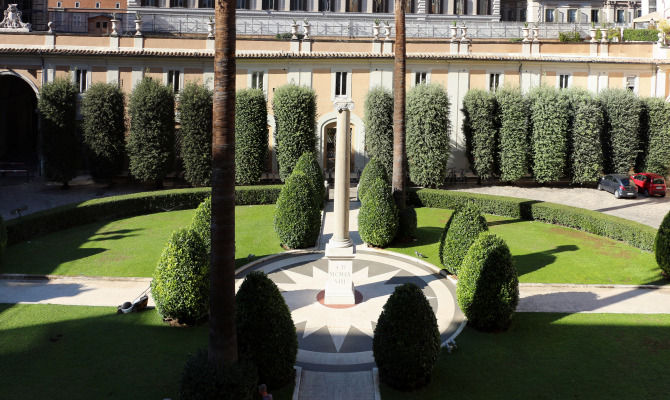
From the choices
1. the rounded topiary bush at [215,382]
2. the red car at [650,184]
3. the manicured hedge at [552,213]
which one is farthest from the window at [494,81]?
the rounded topiary bush at [215,382]

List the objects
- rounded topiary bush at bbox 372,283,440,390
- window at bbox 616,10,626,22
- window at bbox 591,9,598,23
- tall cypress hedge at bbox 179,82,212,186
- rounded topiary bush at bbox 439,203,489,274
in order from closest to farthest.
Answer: rounded topiary bush at bbox 372,283,440,390
rounded topiary bush at bbox 439,203,489,274
tall cypress hedge at bbox 179,82,212,186
window at bbox 591,9,598,23
window at bbox 616,10,626,22

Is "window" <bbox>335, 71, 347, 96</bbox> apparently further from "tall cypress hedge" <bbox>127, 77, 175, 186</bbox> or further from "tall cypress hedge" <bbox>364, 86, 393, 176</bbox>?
"tall cypress hedge" <bbox>127, 77, 175, 186</bbox>

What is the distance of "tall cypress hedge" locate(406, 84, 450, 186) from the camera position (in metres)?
32.8

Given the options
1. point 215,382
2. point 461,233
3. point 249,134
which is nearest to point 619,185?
point 461,233

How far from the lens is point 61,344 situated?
40.9ft

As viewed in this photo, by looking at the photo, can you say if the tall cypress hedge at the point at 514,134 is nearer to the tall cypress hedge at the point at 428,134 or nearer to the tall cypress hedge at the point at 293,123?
the tall cypress hedge at the point at 428,134

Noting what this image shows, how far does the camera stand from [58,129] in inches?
1307

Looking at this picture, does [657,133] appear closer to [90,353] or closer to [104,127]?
[104,127]

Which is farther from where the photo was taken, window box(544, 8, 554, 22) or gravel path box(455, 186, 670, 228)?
window box(544, 8, 554, 22)

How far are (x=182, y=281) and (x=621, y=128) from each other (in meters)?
30.9

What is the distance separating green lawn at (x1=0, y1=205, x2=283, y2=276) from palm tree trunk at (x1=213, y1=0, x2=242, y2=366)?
9.44m

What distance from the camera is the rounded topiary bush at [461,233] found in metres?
16.9

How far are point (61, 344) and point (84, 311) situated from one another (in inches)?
85.1

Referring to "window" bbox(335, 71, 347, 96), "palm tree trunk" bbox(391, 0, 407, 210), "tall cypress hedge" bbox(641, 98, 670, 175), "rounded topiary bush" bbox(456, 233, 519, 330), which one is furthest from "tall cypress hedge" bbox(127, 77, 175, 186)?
"tall cypress hedge" bbox(641, 98, 670, 175)
